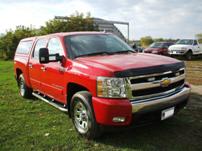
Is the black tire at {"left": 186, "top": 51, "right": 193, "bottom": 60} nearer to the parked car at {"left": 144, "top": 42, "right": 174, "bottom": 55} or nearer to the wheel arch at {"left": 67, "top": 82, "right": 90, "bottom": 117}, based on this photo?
the parked car at {"left": 144, "top": 42, "right": 174, "bottom": 55}

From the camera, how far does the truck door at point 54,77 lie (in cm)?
589

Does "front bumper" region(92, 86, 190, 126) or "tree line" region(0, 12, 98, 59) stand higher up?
"tree line" region(0, 12, 98, 59)

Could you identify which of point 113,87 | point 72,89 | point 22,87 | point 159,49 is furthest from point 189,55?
point 113,87

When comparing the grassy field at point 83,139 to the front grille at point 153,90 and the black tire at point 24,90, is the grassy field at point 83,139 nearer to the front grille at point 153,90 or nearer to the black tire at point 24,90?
the front grille at point 153,90

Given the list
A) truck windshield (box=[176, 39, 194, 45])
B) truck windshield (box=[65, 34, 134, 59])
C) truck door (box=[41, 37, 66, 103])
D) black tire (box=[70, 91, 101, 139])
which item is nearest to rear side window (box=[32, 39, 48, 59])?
truck door (box=[41, 37, 66, 103])

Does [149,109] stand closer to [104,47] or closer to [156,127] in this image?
[156,127]

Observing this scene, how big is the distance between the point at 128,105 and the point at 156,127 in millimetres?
1503

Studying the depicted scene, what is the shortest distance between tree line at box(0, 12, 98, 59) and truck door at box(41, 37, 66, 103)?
21.4 metres

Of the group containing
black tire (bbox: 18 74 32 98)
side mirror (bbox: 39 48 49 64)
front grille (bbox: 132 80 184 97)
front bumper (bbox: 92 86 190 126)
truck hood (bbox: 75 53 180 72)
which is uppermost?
side mirror (bbox: 39 48 49 64)

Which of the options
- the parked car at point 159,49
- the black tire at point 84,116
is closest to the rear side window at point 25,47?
the black tire at point 84,116

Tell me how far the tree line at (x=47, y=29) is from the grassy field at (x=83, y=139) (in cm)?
2141

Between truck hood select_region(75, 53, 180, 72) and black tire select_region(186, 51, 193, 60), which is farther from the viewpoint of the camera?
black tire select_region(186, 51, 193, 60)

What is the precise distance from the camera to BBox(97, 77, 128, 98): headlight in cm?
445

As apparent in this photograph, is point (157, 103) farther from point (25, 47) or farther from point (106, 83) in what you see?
point (25, 47)
